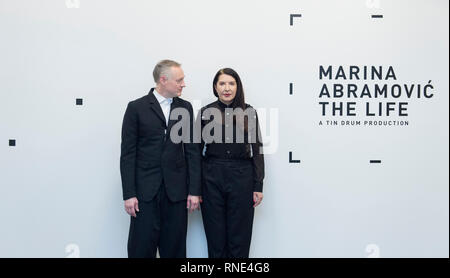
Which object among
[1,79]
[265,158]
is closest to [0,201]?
[1,79]

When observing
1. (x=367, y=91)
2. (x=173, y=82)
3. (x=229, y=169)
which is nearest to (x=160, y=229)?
(x=229, y=169)

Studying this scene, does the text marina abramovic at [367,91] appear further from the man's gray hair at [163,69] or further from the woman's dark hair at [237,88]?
the man's gray hair at [163,69]

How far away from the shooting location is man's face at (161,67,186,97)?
2760 mm

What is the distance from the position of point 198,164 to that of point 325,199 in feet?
3.55

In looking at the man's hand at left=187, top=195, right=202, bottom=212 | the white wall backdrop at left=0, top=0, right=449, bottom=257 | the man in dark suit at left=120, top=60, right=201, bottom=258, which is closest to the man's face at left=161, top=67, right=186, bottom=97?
the man in dark suit at left=120, top=60, right=201, bottom=258

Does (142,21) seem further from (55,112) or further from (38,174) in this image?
(38,174)

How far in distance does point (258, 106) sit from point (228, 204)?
2.57ft

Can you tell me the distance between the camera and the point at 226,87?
9.42ft

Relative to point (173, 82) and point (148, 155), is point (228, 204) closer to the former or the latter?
point (148, 155)

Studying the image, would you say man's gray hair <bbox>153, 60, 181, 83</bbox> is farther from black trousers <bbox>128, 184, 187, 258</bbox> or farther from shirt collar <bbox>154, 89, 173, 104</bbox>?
black trousers <bbox>128, 184, 187, 258</bbox>

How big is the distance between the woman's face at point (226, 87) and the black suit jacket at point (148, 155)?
383 millimetres

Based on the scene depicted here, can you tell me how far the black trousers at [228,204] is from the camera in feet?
9.41

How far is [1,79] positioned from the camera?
314cm

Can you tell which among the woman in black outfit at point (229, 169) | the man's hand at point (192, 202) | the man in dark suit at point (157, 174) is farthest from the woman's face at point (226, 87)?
the man's hand at point (192, 202)
